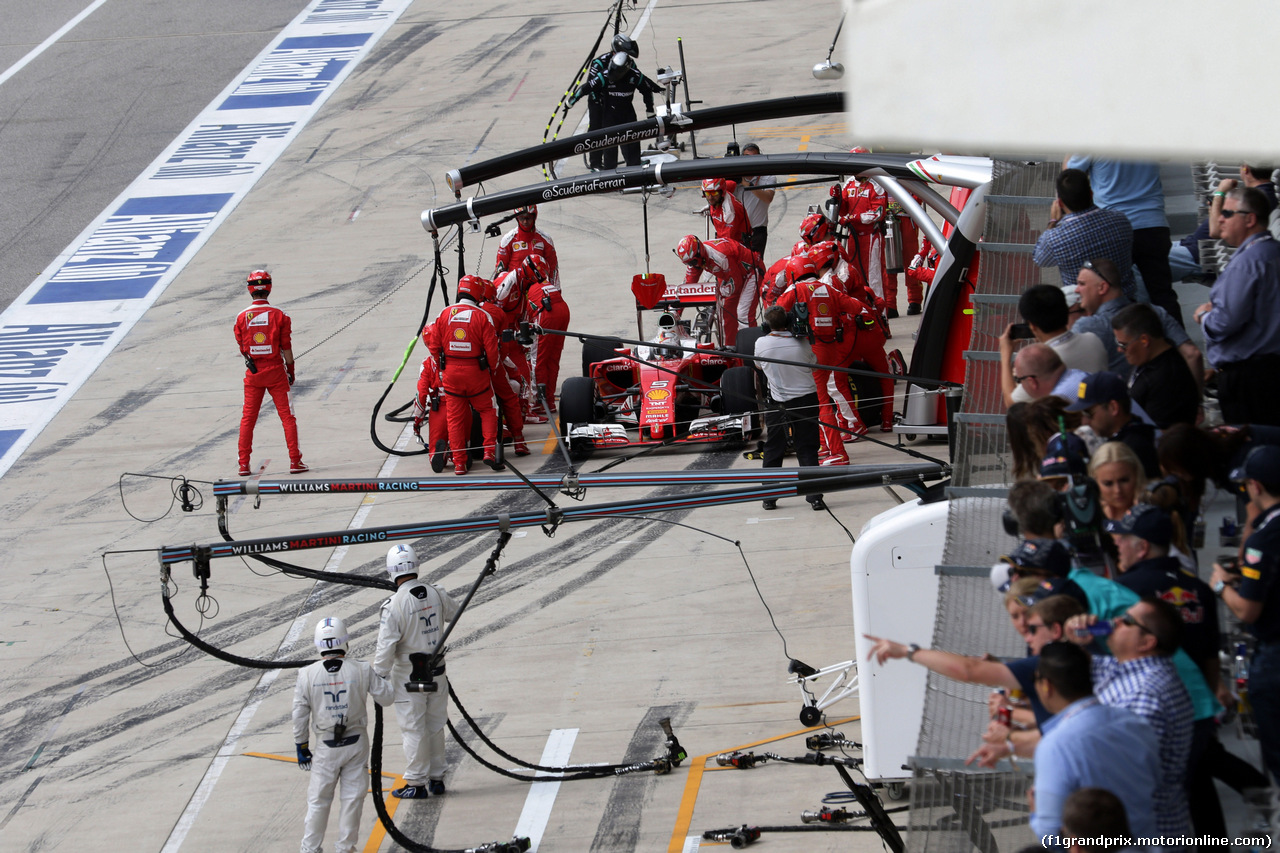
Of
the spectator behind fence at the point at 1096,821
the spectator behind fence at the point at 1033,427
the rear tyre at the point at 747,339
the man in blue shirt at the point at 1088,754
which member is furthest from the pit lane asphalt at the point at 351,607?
the spectator behind fence at the point at 1096,821

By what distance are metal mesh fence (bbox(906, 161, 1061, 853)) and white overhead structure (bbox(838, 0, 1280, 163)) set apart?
2727 mm

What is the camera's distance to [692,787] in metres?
8.47

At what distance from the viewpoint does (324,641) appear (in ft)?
27.6

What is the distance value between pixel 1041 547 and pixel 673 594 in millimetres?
6304

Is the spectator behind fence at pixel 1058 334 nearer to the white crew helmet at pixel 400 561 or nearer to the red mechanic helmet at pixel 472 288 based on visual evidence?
the white crew helmet at pixel 400 561

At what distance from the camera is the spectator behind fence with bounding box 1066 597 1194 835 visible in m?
4.16

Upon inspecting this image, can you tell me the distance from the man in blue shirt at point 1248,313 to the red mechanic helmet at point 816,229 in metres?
7.90

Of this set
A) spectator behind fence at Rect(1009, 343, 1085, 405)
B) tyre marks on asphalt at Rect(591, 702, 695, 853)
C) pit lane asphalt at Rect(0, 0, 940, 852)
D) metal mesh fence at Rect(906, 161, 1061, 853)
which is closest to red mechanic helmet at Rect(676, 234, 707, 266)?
pit lane asphalt at Rect(0, 0, 940, 852)

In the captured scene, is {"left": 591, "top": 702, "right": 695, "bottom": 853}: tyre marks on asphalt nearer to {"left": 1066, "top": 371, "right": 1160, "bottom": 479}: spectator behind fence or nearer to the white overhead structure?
{"left": 1066, "top": 371, "right": 1160, "bottom": 479}: spectator behind fence

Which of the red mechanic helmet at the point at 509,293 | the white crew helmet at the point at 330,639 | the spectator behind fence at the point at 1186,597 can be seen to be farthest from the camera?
the red mechanic helmet at the point at 509,293

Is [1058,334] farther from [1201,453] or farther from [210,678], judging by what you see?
[210,678]

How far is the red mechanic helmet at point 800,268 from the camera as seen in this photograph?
42.0 ft

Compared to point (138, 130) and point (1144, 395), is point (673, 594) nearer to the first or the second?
point (1144, 395)

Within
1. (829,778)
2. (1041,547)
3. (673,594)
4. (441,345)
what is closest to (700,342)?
(441,345)
